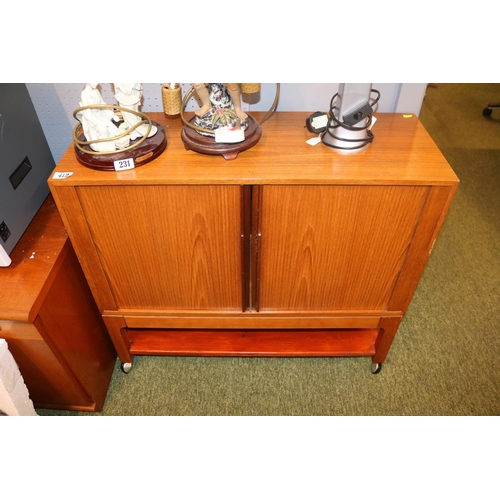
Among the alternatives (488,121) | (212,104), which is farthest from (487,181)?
(212,104)

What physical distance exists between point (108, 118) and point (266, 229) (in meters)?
0.49

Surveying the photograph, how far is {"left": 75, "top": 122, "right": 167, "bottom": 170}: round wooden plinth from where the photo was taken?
1.00 m

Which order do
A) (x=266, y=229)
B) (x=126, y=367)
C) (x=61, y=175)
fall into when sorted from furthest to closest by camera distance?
1. (x=126, y=367)
2. (x=266, y=229)
3. (x=61, y=175)

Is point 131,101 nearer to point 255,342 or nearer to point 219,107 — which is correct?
point 219,107

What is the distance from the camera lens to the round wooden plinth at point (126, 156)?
996 mm

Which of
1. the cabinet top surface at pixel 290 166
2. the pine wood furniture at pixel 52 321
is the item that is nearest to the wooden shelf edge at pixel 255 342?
the pine wood furniture at pixel 52 321

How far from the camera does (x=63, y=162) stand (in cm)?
104

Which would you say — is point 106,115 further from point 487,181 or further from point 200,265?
point 487,181

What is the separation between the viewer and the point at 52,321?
3.76ft

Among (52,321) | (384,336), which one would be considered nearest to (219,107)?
(52,321)

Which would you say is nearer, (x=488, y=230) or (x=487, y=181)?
(x=488, y=230)

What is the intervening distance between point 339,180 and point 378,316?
0.56m

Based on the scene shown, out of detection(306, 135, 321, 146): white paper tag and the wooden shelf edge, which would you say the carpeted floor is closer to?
the wooden shelf edge

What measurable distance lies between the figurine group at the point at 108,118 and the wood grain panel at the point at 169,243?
0.38 feet
